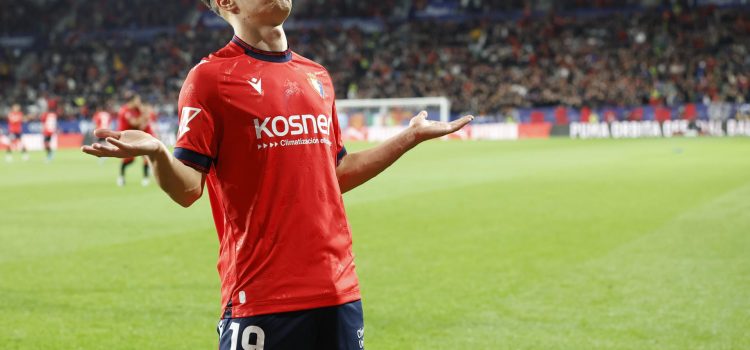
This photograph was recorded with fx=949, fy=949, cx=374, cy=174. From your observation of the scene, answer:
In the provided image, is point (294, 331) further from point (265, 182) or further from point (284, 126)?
point (284, 126)

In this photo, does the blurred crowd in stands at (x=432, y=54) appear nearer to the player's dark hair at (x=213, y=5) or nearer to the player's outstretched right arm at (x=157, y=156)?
the player's dark hair at (x=213, y=5)

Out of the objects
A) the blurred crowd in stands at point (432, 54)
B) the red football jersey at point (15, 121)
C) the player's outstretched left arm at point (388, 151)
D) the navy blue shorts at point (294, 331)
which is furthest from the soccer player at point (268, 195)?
the blurred crowd in stands at point (432, 54)

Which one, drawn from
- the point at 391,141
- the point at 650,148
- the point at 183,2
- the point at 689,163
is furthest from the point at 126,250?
the point at 183,2

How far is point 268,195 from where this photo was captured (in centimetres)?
300

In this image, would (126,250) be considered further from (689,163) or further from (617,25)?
(617,25)

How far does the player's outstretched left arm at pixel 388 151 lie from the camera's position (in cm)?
336

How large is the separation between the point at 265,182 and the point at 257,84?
32 centimetres

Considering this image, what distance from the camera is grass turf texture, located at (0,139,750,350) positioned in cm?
696

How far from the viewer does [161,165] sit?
2.80 metres

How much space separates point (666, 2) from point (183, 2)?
30.2m

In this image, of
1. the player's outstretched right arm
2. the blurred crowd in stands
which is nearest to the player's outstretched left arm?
the player's outstretched right arm

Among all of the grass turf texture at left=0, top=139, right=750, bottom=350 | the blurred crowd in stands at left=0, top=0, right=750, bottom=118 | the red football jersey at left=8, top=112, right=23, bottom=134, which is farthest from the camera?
the blurred crowd in stands at left=0, top=0, right=750, bottom=118

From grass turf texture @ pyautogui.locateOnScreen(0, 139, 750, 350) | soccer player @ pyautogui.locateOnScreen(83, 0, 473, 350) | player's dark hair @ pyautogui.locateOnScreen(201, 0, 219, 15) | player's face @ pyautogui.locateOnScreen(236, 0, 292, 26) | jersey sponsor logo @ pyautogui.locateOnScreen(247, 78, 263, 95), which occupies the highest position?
player's dark hair @ pyautogui.locateOnScreen(201, 0, 219, 15)

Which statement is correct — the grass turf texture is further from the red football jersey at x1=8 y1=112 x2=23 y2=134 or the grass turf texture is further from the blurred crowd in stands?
the blurred crowd in stands
